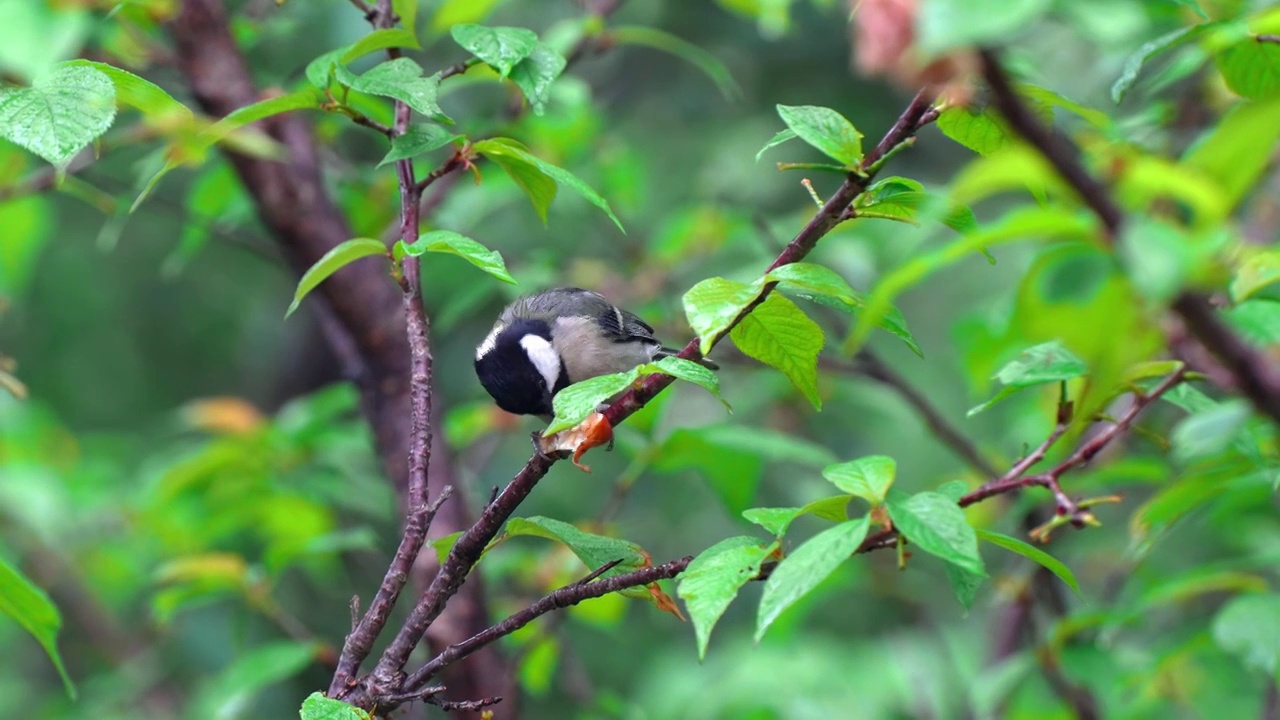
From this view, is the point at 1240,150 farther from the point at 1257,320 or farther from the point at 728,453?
the point at 728,453

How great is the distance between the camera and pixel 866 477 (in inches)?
45.6

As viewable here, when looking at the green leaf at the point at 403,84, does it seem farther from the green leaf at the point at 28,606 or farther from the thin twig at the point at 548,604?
the green leaf at the point at 28,606

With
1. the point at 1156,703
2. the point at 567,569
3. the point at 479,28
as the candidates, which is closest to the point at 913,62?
the point at 479,28

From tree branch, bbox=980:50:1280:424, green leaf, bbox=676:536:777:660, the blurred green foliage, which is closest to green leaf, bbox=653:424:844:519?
the blurred green foliage

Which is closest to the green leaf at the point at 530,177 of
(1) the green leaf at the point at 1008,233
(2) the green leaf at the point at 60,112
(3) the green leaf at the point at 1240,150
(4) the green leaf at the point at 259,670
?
(2) the green leaf at the point at 60,112

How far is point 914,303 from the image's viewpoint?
5668 mm

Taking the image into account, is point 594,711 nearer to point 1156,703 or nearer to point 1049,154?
point 1156,703

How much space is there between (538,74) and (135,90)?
472 mm

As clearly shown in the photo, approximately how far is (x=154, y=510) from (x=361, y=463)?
25.1 inches

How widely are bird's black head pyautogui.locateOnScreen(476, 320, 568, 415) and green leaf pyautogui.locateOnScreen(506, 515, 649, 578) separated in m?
1.23

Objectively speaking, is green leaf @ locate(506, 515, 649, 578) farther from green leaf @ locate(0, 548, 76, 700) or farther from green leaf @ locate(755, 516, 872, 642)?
green leaf @ locate(0, 548, 76, 700)

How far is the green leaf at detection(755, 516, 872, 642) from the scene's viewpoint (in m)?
1.00

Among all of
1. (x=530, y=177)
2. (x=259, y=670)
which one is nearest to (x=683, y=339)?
(x=259, y=670)

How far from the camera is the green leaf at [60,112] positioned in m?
1.28
